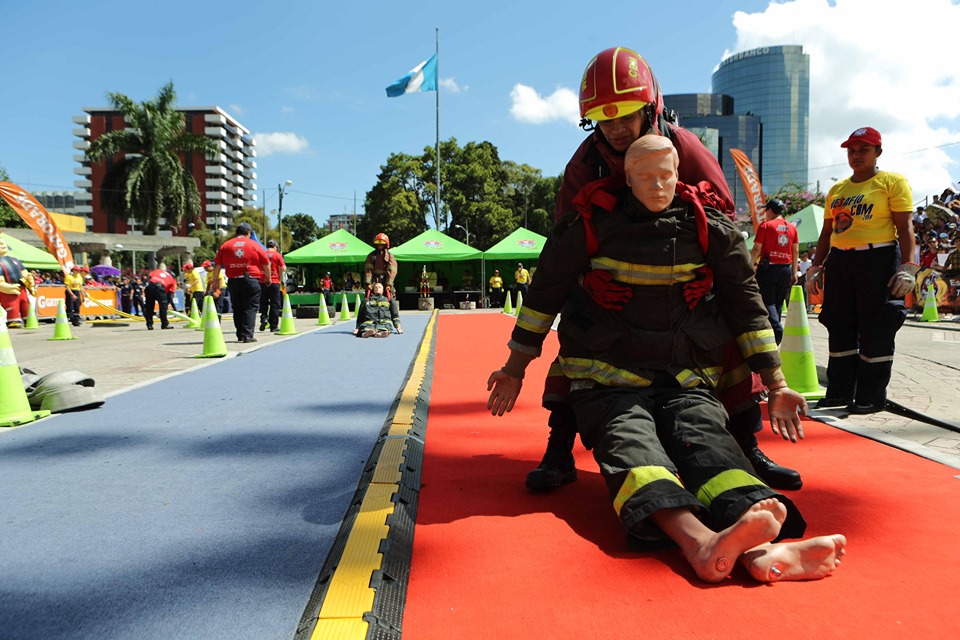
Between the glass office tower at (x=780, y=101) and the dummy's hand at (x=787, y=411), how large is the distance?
509 ft

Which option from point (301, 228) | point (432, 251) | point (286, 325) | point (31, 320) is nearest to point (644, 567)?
point (286, 325)

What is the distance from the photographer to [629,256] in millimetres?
2525

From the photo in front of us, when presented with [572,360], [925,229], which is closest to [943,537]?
[572,360]

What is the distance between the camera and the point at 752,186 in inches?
626

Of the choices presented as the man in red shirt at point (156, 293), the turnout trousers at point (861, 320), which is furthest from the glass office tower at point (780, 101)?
the turnout trousers at point (861, 320)

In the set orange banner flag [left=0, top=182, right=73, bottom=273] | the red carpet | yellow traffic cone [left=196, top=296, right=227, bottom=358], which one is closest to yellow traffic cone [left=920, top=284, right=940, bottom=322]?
the red carpet

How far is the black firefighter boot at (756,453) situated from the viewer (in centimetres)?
277

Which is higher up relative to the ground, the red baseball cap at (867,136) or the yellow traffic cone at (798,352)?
the red baseball cap at (867,136)

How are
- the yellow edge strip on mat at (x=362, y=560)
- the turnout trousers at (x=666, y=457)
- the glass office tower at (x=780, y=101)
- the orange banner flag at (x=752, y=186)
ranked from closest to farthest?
1. the yellow edge strip on mat at (x=362, y=560)
2. the turnout trousers at (x=666, y=457)
3. the orange banner flag at (x=752, y=186)
4. the glass office tower at (x=780, y=101)

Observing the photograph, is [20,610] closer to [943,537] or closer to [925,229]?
[943,537]

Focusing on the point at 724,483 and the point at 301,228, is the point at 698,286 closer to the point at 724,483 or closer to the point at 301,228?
the point at 724,483

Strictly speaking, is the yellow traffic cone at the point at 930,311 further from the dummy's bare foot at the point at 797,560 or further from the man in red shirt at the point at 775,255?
the dummy's bare foot at the point at 797,560

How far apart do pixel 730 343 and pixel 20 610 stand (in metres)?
2.61

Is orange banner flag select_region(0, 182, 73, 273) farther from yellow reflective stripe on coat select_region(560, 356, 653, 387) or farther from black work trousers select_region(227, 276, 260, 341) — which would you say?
yellow reflective stripe on coat select_region(560, 356, 653, 387)
